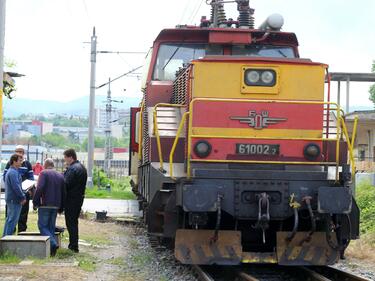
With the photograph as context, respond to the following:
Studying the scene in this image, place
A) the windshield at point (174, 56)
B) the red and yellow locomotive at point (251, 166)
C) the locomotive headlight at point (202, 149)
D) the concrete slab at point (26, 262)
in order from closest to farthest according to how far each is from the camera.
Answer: the red and yellow locomotive at point (251, 166) → the locomotive headlight at point (202, 149) → the concrete slab at point (26, 262) → the windshield at point (174, 56)

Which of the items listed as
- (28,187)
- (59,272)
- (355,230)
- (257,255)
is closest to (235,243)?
(257,255)

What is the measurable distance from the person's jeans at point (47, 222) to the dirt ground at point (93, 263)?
0.35 m

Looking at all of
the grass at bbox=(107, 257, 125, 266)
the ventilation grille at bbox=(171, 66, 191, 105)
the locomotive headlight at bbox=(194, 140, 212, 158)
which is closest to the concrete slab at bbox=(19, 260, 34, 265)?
the grass at bbox=(107, 257, 125, 266)

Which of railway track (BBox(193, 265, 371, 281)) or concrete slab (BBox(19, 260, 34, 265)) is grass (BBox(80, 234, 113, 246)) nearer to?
concrete slab (BBox(19, 260, 34, 265))

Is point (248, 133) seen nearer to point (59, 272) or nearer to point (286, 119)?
point (286, 119)

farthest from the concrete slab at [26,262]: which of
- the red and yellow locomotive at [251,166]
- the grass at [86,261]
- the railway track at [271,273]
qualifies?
the railway track at [271,273]

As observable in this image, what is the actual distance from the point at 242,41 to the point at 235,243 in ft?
12.0

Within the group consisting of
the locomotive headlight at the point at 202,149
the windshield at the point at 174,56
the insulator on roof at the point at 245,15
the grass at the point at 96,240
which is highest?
the insulator on roof at the point at 245,15

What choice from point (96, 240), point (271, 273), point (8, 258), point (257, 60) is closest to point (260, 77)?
point (257, 60)

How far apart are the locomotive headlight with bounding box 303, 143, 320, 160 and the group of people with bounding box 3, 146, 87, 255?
12.7 feet

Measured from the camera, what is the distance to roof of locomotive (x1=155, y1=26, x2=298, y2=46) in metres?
10.7

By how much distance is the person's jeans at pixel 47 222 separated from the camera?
1054cm

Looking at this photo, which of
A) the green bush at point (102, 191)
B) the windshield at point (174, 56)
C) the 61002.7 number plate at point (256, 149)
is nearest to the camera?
the 61002.7 number plate at point (256, 149)

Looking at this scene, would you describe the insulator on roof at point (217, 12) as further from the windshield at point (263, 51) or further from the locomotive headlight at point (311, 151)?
the locomotive headlight at point (311, 151)
